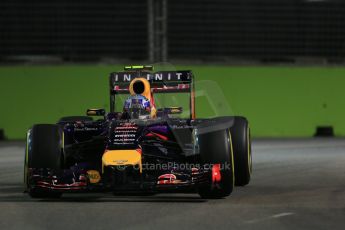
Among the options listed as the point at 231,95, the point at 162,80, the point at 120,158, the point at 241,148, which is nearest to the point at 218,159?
the point at 120,158

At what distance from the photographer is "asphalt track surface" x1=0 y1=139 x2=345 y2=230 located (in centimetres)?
735

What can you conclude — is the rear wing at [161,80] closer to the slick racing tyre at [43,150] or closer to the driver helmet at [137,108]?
the driver helmet at [137,108]

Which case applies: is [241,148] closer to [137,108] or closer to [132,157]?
[137,108]

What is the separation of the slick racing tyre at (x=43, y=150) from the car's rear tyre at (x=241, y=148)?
2.15 m

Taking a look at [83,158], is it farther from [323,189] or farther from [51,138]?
[323,189]

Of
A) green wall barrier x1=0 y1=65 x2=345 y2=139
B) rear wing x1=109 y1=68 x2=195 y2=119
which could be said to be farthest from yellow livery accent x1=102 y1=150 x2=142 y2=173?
green wall barrier x1=0 y1=65 x2=345 y2=139

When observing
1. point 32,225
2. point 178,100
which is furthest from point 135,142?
point 178,100

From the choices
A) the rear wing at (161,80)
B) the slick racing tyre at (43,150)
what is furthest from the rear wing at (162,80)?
the slick racing tyre at (43,150)

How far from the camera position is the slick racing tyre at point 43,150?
9188 millimetres

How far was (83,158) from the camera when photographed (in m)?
→ 9.71

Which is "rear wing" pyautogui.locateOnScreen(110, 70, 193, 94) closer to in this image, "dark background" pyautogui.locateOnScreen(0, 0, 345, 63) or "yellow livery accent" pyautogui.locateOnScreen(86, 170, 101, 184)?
"yellow livery accent" pyautogui.locateOnScreen(86, 170, 101, 184)

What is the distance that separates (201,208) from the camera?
8.42 m

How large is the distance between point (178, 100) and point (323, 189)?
41.9 feet

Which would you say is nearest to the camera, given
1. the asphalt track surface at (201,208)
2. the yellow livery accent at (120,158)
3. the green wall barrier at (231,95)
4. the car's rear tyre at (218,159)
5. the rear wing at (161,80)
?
the asphalt track surface at (201,208)
